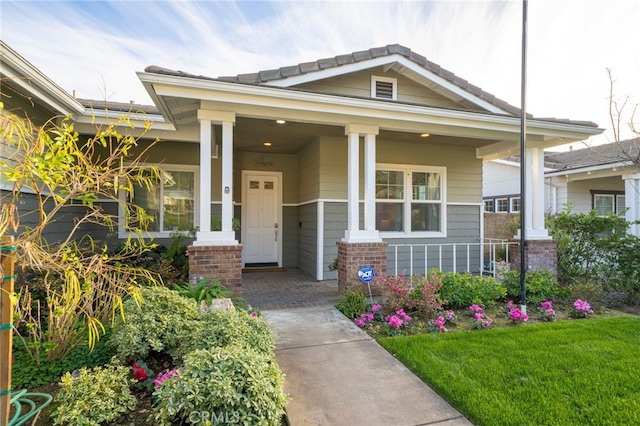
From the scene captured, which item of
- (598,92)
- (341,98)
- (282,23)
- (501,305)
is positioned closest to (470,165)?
(598,92)

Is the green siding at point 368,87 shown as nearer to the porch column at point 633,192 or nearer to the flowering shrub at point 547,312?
the flowering shrub at point 547,312

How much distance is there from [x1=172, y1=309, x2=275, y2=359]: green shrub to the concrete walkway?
422 mm

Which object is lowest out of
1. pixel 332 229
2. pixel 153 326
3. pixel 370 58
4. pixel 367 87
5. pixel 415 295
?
pixel 415 295

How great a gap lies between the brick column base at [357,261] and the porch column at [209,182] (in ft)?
5.69

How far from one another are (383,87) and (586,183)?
8731 mm

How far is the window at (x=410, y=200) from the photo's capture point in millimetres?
7273

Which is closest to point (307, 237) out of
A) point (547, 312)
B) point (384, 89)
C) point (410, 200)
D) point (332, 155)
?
point (332, 155)

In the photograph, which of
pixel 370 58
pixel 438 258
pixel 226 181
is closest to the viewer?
pixel 226 181

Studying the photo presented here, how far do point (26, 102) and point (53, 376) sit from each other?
4128mm

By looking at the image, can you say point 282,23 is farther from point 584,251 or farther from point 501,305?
point 584,251

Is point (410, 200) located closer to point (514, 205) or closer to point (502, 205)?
point (514, 205)

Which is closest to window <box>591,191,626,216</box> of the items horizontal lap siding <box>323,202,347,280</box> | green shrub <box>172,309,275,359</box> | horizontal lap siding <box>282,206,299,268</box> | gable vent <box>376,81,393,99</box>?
gable vent <box>376,81,393,99</box>

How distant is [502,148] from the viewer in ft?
23.7

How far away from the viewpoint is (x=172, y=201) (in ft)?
23.7
